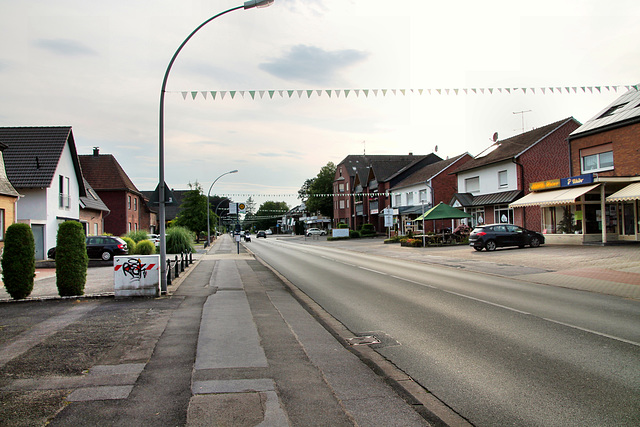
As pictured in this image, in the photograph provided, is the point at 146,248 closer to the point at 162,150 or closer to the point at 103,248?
the point at 103,248

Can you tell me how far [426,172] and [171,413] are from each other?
5080cm

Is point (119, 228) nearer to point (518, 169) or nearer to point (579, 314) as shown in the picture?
point (518, 169)

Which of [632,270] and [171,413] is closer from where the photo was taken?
[171,413]

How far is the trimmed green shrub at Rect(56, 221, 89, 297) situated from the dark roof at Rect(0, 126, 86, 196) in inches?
673

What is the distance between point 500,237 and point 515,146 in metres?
13.5

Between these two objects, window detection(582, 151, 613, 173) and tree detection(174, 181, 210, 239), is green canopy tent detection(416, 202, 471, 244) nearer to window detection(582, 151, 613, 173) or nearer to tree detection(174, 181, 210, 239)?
window detection(582, 151, 613, 173)

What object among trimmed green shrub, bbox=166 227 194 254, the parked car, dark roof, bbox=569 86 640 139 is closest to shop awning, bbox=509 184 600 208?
dark roof, bbox=569 86 640 139

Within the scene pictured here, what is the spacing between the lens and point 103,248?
24.8m

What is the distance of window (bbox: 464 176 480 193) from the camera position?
126 ft

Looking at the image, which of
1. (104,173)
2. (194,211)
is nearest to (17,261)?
(104,173)

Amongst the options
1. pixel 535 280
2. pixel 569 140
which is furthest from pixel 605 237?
pixel 535 280

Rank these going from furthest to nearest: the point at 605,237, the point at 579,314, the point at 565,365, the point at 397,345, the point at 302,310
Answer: the point at 605,237 < the point at 302,310 < the point at 579,314 < the point at 397,345 < the point at 565,365

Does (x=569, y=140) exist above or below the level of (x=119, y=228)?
above

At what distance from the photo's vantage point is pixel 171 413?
4129 mm
